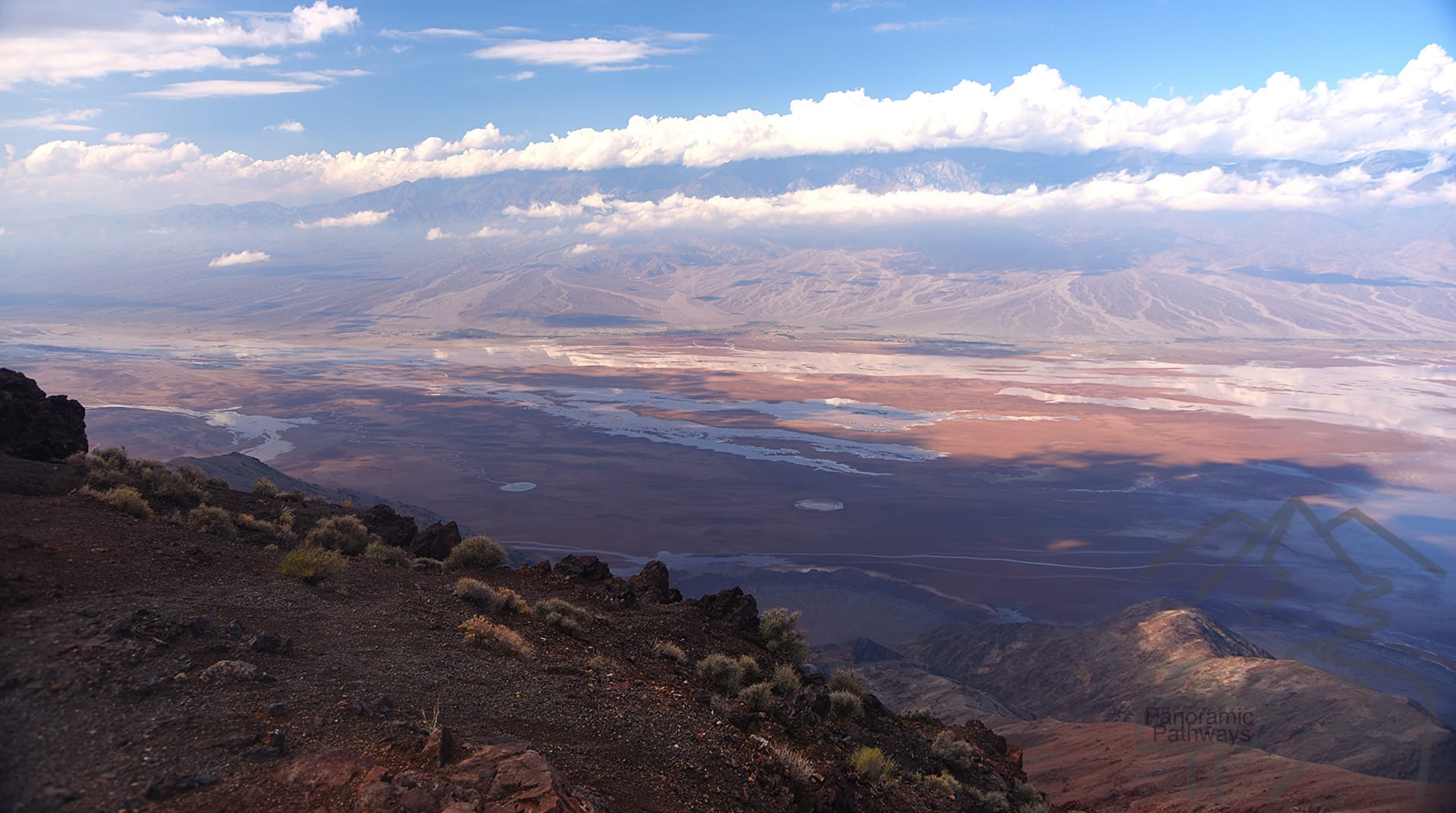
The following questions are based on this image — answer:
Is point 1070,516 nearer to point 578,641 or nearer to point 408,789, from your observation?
point 578,641

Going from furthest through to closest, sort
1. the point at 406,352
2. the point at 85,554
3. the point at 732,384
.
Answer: the point at 406,352
the point at 732,384
the point at 85,554

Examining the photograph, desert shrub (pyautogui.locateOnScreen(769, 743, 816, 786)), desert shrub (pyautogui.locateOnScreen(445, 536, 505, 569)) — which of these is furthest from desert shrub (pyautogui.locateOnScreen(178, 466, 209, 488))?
desert shrub (pyautogui.locateOnScreen(769, 743, 816, 786))

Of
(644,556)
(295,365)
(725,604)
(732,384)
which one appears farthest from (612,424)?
(725,604)

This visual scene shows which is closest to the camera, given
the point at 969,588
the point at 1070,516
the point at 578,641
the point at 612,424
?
the point at 578,641

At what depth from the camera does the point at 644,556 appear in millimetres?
43406

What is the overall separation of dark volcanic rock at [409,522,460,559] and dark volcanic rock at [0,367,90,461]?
530 cm

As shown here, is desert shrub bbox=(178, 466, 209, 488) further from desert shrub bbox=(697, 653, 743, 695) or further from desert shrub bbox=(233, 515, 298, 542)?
desert shrub bbox=(697, 653, 743, 695)

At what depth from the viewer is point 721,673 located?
31.2ft

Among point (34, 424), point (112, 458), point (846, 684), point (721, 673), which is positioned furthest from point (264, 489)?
point (846, 684)

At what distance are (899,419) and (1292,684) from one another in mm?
58535

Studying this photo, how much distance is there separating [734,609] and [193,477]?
9.83m

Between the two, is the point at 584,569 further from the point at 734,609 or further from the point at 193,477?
the point at 193,477

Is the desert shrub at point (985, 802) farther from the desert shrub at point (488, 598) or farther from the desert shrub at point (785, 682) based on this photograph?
the desert shrub at point (488, 598)

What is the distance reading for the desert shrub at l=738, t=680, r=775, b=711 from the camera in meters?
8.88
